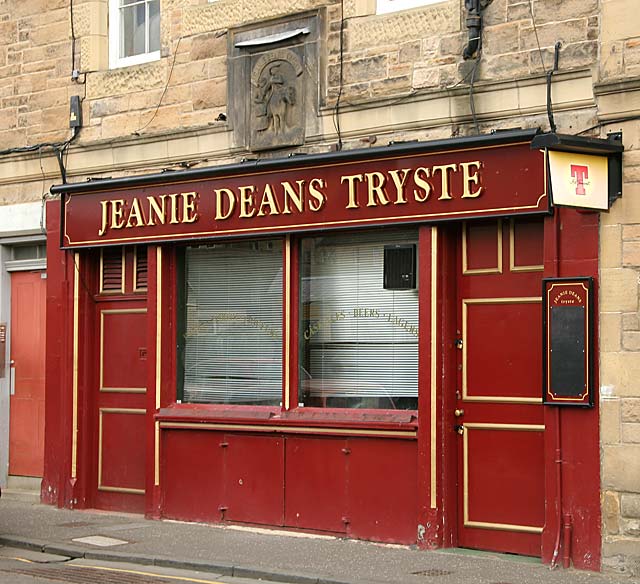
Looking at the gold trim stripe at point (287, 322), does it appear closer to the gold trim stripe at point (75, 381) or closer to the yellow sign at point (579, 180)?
the gold trim stripe at point (75, 381)

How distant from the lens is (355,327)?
12.2 m

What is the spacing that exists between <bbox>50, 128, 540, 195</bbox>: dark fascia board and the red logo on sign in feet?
2.36

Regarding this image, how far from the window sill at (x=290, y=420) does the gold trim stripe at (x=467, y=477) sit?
0.49 meters

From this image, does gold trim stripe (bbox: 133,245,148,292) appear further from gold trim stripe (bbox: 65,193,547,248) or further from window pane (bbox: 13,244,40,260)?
window pane (bbox: 13,244,40,260)

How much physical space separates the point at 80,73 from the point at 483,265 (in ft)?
18.6

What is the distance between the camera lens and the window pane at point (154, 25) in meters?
14.0

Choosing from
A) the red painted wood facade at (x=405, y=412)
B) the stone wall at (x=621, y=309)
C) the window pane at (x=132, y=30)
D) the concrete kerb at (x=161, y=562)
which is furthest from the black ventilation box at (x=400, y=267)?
the window pane at (x=132, y=30)

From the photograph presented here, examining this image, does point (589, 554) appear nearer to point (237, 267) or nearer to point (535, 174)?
point (535, 174)

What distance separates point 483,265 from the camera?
445 inches

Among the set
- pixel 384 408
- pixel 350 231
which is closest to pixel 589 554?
pixel 384 408

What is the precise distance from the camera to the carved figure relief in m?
12.4

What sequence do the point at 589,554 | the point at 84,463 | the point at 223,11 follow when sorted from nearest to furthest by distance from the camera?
the point at 589,554 < the point at 223,11 < the point at 84,463

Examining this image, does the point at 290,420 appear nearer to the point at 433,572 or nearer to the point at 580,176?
the point at 433,572

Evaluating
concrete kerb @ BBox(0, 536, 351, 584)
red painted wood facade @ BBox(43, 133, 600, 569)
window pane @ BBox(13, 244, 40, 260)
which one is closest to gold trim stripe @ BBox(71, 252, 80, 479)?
red painted wood facade @ BBox(43, 133, 600, 569)
